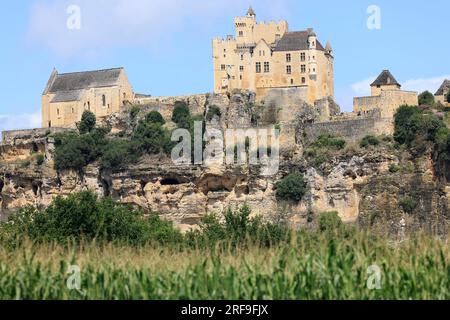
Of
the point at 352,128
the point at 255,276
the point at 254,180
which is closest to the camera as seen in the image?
the point at 255,276

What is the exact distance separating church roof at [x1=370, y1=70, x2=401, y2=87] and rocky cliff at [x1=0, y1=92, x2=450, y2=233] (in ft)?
8.63

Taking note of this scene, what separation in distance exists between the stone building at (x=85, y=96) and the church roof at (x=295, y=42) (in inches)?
389

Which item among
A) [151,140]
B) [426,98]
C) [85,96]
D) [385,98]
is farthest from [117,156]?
[426,98]

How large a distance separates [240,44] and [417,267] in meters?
51.9

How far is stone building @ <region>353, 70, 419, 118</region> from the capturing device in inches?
2926

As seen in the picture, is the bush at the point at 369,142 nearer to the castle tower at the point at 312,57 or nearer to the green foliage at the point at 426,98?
the green foliage at the point at 426,98

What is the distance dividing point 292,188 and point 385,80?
910 centimetres

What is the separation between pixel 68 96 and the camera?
3317 inches

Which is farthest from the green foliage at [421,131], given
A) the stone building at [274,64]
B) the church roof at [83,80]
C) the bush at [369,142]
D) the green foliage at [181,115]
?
the church roof at [83,80]

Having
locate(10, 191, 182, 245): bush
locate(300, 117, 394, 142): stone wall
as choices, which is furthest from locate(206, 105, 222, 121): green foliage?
locate(10, 191, 182, 245): bush

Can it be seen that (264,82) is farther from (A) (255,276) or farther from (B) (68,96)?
(A) (255,276)

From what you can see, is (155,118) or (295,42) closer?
(295,42)

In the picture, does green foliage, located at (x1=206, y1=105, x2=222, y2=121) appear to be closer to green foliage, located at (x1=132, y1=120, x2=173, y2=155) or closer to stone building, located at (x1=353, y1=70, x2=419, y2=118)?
green foliage, located at (x1=132, y1=120, x2=173, y2=155)

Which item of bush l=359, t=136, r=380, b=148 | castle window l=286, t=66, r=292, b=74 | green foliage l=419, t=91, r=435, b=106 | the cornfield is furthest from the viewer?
castle window l=286, t=66, r=292, b=74
